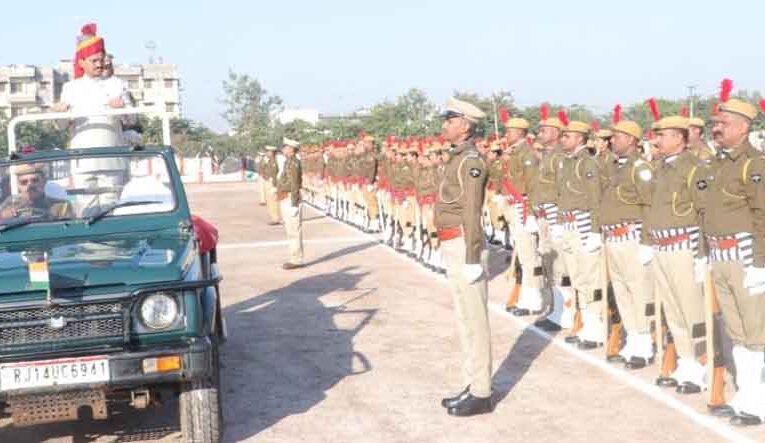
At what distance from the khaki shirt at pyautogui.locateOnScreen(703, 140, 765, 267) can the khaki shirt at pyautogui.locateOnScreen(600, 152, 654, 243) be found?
133cm

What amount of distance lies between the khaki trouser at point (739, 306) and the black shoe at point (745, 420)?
1.39ft

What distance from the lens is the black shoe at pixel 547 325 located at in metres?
10.2

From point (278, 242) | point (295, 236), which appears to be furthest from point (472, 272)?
point (278, 242)

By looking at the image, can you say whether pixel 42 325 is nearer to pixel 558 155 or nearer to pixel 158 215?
pixel 158 215

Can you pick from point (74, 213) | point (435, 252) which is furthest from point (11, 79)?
point (74, 213)

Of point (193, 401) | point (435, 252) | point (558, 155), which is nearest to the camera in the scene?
point (193, 401)

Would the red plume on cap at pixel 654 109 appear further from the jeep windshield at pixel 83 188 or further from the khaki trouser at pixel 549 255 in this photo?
the jeep windshield at pixel 83 188

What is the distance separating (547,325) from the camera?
10.3 meters

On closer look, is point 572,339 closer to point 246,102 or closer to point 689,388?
point 689,388

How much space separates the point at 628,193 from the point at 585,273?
1149 millimetres

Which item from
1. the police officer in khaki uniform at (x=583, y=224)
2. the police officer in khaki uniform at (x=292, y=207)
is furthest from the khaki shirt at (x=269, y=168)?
the police officer in khaki uniform at (x=583, y=224)

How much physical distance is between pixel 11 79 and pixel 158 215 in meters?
109

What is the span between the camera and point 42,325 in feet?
18.4

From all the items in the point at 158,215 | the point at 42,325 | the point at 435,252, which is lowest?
the point at 435,252
